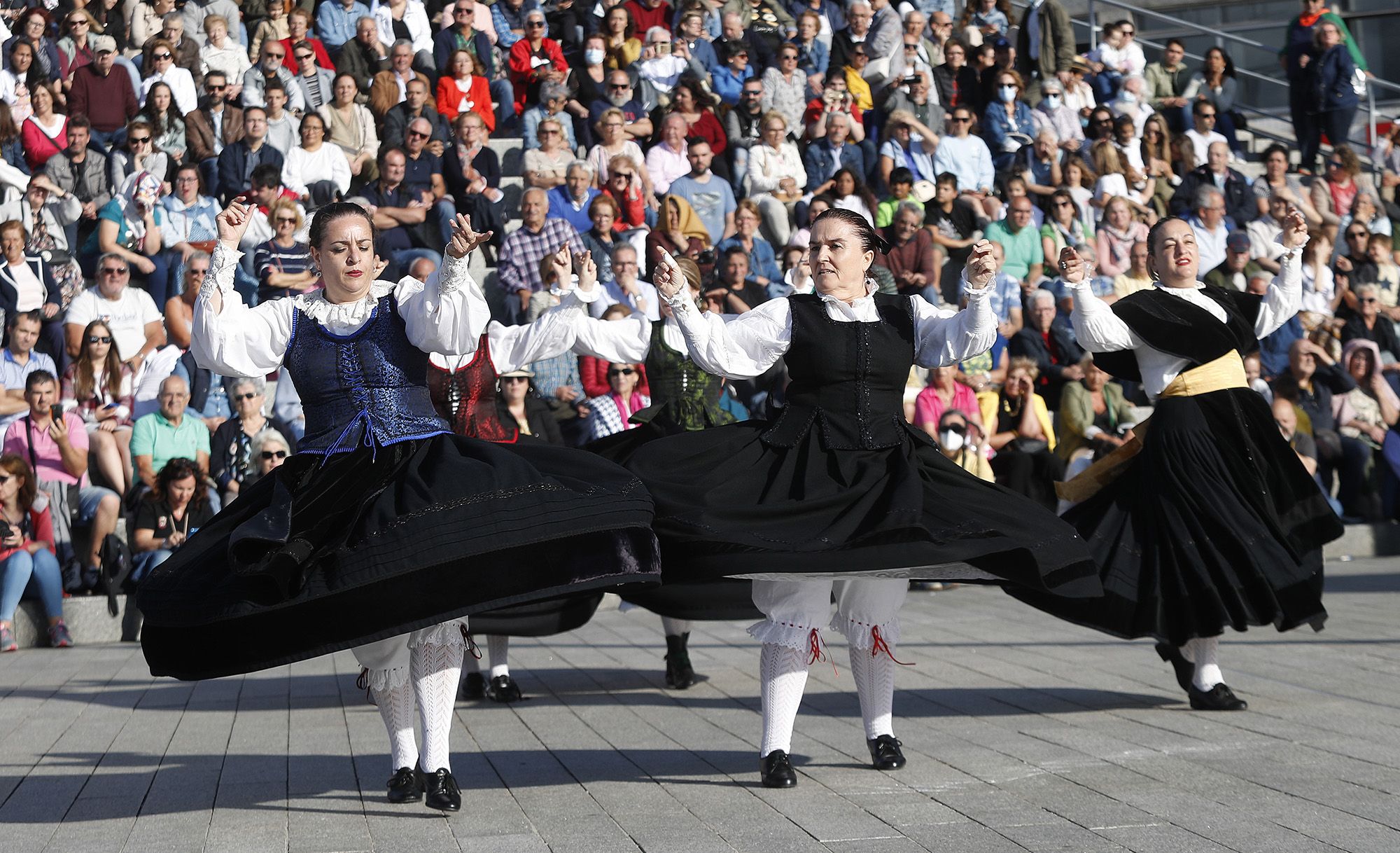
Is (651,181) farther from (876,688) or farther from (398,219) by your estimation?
(876,688)

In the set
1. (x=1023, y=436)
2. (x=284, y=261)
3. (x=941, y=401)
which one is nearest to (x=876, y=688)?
(x=941, y=401)

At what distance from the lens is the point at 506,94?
13945 millimetres

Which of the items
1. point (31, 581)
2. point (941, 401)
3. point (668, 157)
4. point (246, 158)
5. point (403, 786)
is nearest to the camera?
point (403, 786)

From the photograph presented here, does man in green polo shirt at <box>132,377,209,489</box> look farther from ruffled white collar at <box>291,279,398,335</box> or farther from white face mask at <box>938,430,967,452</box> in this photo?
ruffled white collar at <box>291,279,398,335</box>

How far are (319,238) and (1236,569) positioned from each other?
351cm

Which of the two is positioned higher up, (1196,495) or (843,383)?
(843,383)

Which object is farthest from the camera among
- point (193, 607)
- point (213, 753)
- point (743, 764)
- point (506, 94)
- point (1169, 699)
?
point (506, 94)

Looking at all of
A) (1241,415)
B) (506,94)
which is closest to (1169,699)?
(1241,415)

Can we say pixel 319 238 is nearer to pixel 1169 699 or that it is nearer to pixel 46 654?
pixel 1169 699

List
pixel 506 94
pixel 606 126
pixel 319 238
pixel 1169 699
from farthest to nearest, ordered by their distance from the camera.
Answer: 1. pixel 506 94
2. pixel 606 126
3. pixel 1169 699
4. pixel 319 238

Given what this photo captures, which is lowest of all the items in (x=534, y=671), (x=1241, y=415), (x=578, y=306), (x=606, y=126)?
(x=534, y=671)

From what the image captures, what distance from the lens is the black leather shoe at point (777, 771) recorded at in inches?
191

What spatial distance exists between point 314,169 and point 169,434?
10.4 ft

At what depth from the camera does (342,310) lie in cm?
478
